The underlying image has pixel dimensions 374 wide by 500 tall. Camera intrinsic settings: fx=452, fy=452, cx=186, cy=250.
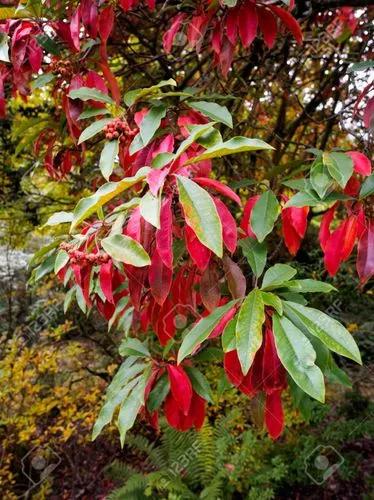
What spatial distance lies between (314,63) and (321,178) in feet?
8.32

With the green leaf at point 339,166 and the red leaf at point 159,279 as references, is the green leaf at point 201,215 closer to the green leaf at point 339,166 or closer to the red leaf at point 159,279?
the red leaf at point 159,279

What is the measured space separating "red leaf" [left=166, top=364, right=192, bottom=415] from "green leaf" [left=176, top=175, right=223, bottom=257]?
1.56 ft

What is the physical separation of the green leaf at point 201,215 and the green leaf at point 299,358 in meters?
0.20

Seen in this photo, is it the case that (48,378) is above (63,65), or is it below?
below

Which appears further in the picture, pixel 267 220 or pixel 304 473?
pixel 304 473

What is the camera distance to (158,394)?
1105 millimetres

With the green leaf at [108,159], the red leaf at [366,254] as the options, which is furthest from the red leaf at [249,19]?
the red leaf at [366,254]

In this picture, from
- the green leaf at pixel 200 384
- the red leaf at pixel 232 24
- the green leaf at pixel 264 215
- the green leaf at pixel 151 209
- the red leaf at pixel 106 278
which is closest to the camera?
the green leaf at pixel 151 209

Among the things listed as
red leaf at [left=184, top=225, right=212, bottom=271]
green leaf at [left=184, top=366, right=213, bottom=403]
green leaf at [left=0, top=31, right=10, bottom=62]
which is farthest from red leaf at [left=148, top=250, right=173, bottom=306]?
green leaf at [left=0, top=31, right=10, bottom=62]

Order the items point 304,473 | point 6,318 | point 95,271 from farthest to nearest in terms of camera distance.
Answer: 1. point 6,318
2. point 304,473
3. point 95,271

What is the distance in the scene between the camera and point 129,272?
2.78 feet

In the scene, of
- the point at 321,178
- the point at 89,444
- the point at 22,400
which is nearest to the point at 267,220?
the point at 321,178

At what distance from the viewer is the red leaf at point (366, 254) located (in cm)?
96

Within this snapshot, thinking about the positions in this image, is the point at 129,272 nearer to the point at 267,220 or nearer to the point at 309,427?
the point at 267,220
